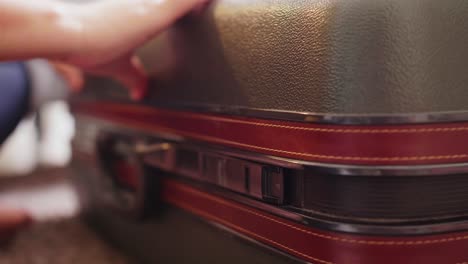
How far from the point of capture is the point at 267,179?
579 millimetres

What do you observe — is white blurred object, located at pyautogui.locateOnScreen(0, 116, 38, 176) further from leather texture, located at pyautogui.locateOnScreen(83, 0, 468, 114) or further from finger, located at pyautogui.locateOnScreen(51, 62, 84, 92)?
leather texture, located at pyautogui.locateOnScreen(83, 0, 468, 114)

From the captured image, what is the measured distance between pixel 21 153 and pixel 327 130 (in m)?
1.68

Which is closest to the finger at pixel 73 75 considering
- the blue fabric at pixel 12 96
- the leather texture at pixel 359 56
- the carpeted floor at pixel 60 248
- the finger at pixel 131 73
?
the blue fabric at pixel 12 96

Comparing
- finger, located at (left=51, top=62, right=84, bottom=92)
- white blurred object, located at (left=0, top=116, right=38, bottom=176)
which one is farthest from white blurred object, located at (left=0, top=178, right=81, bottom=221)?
finger, located at (left=51, top=62, right=84, bottom=92)

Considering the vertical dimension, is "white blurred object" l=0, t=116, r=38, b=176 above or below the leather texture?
below

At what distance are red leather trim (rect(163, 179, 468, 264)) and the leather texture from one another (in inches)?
5.0

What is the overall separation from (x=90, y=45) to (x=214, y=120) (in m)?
0.20

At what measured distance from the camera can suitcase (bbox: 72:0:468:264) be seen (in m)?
0.49

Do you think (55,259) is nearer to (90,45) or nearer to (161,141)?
(161,141)

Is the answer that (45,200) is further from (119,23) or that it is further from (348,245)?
(348,245)

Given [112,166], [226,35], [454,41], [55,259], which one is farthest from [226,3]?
[55,259]

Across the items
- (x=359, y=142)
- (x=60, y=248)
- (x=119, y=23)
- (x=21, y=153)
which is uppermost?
(x=119, y=23)

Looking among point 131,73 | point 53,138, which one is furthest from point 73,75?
point 53,138

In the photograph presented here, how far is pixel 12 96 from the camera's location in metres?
1.02
